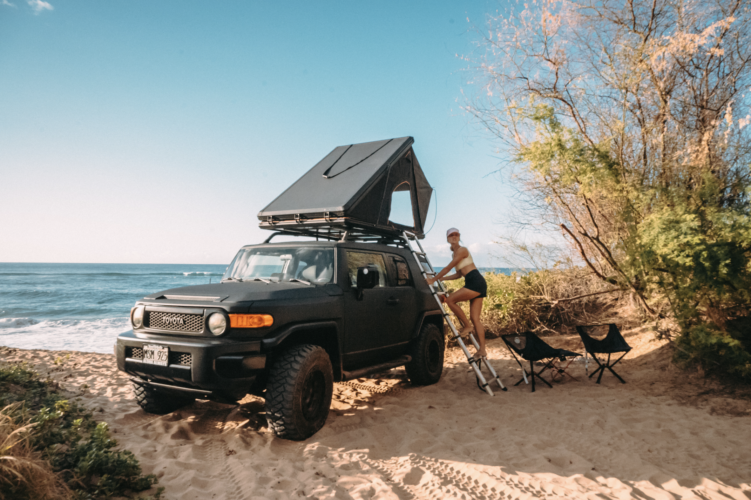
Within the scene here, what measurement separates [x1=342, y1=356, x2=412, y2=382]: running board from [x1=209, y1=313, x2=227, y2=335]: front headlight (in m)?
1.57

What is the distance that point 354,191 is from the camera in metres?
5.55

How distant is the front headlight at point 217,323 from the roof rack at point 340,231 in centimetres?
188

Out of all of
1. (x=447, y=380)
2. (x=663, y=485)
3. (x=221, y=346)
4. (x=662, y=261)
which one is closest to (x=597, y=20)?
(x=662, y=261)

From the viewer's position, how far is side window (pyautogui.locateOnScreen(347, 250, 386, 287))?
5256mm

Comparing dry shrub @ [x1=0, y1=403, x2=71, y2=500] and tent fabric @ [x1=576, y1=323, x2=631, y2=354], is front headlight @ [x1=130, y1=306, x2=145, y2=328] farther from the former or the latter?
tent fabric @ [x1=576, y1=323, x2=631, y2=354]

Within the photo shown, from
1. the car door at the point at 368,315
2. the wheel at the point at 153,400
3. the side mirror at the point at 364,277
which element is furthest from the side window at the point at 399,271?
the wheel at the point at 153,400

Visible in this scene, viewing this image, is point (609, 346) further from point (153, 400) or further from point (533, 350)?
point (153, 400)

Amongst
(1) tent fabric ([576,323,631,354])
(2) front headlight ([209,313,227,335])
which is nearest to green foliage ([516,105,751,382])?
(1) tent fabric ([576,323,631,354])

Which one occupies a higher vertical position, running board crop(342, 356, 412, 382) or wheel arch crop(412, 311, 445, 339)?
wheel arch crop(412, 311, 445, 339)

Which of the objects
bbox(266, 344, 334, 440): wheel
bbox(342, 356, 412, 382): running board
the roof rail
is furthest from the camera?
the roof rail

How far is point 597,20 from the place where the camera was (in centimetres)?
802

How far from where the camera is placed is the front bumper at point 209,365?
3809mm

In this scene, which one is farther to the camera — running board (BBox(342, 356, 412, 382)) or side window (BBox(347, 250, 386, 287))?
side window (BBox(347, 250, 386, 287))

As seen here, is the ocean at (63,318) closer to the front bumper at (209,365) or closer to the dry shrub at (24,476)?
the front bumper at (209,365)
